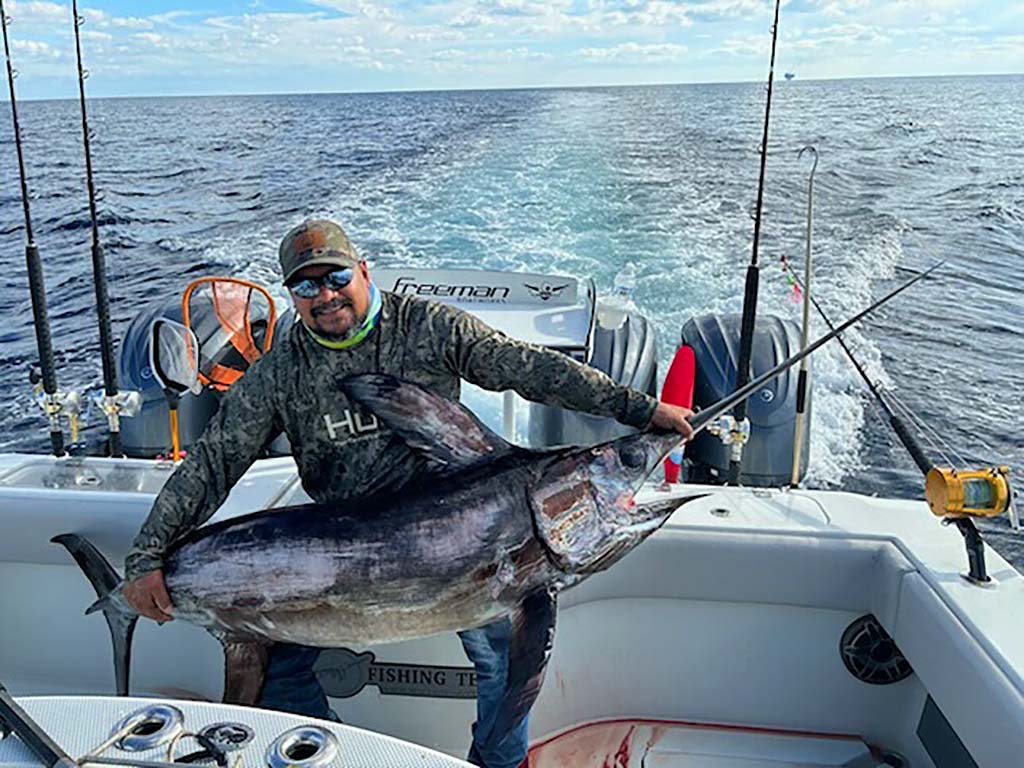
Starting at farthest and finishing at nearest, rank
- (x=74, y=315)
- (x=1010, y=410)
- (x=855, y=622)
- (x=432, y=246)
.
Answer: (x=74, y=315) → (x=432, y=246) → (x=1010, y=410) → (x=855, y=622)

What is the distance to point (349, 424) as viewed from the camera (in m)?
1.89

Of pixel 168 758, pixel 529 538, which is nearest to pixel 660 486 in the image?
pixel 529 538

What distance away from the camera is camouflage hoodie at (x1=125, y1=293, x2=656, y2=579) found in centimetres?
186

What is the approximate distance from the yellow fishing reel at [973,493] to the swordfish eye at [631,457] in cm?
75

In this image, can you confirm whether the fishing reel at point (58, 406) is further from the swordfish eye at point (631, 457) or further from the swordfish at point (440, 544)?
the swordfish eye at point (631, 457)

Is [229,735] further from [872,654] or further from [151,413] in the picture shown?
[151,413]

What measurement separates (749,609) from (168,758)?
155 centimetres

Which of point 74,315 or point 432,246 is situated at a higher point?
point 432,246

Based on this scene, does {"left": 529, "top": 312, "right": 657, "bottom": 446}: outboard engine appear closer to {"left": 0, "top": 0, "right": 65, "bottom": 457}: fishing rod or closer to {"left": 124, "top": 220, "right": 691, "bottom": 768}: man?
{"left": 0, "top": 0, "right": 65, "bottom": 457}: fishing rod

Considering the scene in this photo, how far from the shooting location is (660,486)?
8.67 ft

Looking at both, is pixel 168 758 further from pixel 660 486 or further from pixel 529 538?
pixel 660 486

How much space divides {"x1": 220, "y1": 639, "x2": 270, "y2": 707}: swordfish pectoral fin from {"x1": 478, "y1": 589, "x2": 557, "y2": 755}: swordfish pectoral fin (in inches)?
21.8

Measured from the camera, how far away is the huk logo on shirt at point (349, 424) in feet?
6.18

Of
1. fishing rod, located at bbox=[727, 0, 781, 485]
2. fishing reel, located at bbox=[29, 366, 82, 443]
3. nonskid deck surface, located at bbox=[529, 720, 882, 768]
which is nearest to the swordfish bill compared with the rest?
nonskid deck surface, located at bbox=[529, 720, 882, 768]
